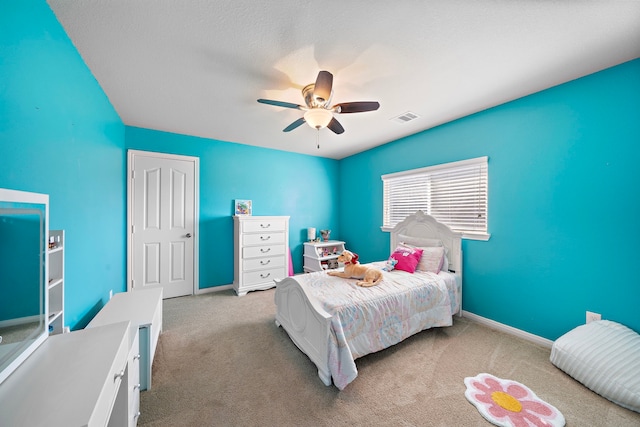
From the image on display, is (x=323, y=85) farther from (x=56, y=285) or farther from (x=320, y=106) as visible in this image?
(x=56, y=285)

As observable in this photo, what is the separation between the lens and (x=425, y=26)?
4.93ft

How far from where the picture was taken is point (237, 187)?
13.0ft

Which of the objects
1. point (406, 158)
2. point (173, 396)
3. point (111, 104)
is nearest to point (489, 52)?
point (406, 158)

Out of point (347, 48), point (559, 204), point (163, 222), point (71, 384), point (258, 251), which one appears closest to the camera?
point (71, 384)

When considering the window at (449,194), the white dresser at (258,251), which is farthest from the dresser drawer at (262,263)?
the window at (449,194)

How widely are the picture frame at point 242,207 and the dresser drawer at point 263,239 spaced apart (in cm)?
52

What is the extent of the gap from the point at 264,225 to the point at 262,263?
628mm

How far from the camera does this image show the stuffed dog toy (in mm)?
2348

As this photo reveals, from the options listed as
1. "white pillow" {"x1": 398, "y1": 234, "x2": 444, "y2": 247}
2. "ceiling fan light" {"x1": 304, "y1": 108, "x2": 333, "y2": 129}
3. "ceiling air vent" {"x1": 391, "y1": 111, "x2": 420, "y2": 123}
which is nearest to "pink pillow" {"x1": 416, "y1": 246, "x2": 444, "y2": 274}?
"white pillow" {"x1": 398, "y1": 234, "x2": 444, "y2": 247}

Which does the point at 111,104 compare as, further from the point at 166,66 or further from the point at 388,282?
the point at 388,282

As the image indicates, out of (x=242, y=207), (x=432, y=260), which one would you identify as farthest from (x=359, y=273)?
(x=242, y=207)

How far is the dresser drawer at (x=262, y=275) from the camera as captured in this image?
3.68m

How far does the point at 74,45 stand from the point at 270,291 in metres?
3.43

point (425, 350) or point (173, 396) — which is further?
point (425, 350)
